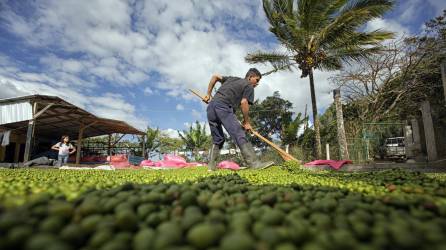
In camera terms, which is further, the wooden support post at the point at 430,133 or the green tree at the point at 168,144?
the green tree at the point at 168,144

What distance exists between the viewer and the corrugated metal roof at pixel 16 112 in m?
11.5

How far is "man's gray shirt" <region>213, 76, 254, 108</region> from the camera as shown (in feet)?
15.6

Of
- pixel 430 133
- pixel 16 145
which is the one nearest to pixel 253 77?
pixel 430 133

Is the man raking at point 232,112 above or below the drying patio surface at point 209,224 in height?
above

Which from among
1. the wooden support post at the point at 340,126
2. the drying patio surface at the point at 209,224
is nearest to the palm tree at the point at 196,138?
the wooden support post at the point at 340,126

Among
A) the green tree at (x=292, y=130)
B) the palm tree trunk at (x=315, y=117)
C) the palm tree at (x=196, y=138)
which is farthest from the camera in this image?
the palm tree at (x=196, y=138)

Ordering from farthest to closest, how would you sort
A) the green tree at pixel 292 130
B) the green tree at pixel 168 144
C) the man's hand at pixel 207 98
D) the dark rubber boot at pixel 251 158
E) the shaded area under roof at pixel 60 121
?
the green tree at pixel 168 144 < the green tree at pixel 292 130 < the shaded area under roof at pixel 60 121 < the man's hand at pixel 207 98 < the dark rubber boot at pixel 251 158

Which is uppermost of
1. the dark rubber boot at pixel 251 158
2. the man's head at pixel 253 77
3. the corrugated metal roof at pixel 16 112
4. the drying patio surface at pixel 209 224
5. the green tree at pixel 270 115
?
the green tree at pixel 270 115

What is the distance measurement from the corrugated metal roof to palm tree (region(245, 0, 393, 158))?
1026cm

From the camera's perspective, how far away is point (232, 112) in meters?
4.76

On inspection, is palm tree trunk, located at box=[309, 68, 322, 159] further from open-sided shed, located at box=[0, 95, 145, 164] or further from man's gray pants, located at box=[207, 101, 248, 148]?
open-sided shed, located at box=[0, 95, 145, 164]

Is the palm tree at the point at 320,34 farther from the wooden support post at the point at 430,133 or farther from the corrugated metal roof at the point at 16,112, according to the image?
the corrugated metal roof at the point at 16,112

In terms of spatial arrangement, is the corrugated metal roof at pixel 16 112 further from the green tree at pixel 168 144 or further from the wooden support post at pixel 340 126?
the green tree at pixel 168 144

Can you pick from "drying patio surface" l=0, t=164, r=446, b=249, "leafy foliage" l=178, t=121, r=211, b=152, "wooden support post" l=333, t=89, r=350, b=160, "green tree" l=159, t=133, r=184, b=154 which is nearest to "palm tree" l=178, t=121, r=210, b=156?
"leafy foliage" l=178, t=121, r=211, b=152
